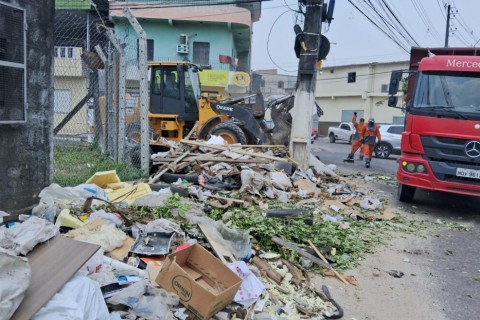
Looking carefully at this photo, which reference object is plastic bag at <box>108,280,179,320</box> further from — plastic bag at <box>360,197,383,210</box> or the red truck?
the red truck

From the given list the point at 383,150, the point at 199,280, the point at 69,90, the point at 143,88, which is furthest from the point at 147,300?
the point at 383,150

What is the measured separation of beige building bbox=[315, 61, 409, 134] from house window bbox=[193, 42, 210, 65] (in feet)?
46.5

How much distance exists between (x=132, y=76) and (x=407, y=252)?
7.64 meters

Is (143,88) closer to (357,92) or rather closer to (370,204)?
(370,204)

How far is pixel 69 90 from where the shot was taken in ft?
34.2

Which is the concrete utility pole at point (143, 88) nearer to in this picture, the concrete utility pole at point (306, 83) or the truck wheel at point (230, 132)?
the truck wheel at point (230, 132)

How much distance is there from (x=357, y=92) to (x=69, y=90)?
3454 centimetres

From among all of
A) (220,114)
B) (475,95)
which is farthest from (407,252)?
(220,114)

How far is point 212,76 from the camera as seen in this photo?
25094 mm

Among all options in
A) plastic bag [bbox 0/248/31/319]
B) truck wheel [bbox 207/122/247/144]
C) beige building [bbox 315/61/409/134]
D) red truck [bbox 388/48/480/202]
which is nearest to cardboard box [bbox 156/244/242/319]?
plastic bag [bbox 0/248/31/319]

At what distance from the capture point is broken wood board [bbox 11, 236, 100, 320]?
238 cm

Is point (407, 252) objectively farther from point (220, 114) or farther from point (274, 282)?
point (220, 114)

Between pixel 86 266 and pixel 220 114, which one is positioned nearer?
pixel 86 266

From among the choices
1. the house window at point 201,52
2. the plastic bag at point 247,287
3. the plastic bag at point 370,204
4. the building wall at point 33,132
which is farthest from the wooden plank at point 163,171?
the house window at point 201,52
